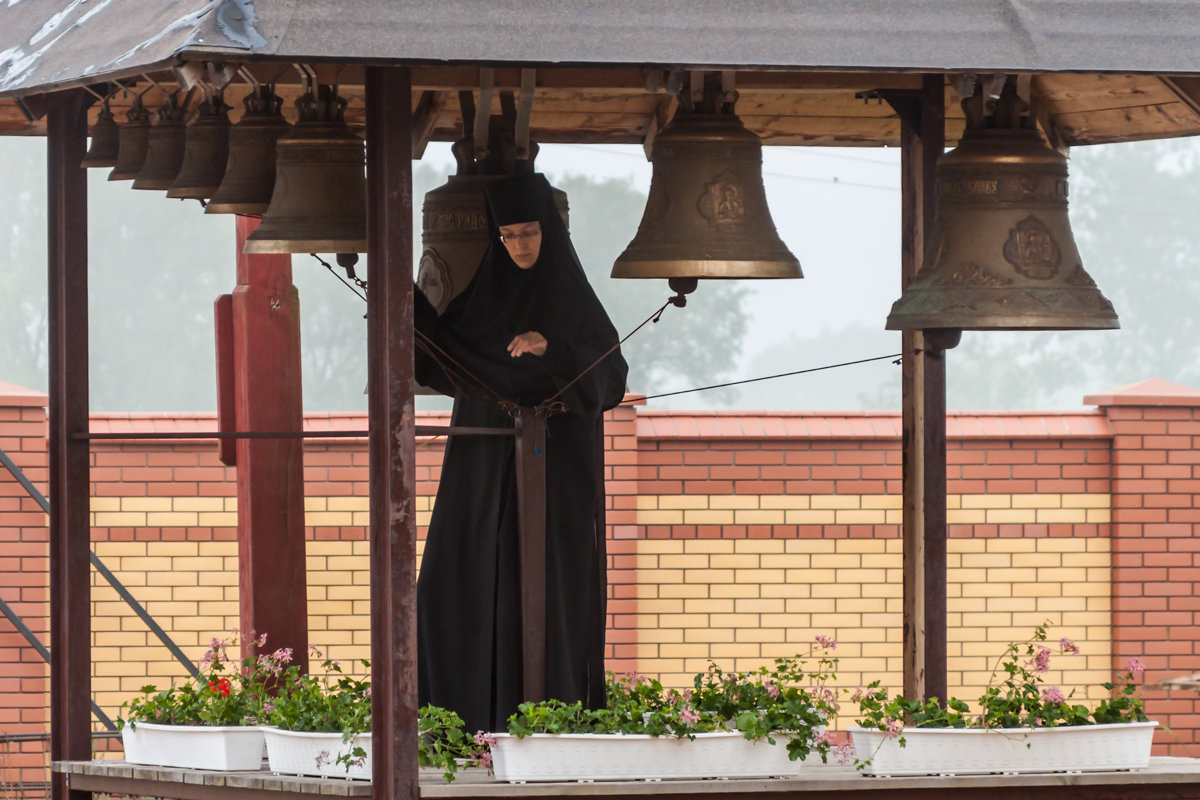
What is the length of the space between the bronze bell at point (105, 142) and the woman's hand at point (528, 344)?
1376 millimetres

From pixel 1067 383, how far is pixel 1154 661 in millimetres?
31425

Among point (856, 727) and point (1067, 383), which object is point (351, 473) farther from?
point (1067, 383)

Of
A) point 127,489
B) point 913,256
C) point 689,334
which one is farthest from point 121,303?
point 913,256

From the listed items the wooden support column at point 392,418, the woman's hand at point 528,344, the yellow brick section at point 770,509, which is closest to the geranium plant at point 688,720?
the wooden support column at point 392,418

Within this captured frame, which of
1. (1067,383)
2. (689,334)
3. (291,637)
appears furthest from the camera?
(1067,383)

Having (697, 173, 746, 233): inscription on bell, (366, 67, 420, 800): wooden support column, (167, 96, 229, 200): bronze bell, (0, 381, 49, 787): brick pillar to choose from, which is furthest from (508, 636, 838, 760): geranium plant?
(0, 381, 49, 787): brick pillar

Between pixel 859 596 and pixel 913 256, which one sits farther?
pixel 859 596

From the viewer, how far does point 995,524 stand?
28.0ft

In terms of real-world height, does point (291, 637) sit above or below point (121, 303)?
below

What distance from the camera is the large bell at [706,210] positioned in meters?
3.88

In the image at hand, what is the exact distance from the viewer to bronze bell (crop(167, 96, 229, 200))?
4574 mm

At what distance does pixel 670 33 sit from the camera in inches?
125

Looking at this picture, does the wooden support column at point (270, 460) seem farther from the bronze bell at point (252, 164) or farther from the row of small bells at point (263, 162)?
the bronze bell at point (252, 164)

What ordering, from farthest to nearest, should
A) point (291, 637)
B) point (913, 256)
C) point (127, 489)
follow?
point (127, 489) → point (291, 637) → point (913, 256)
